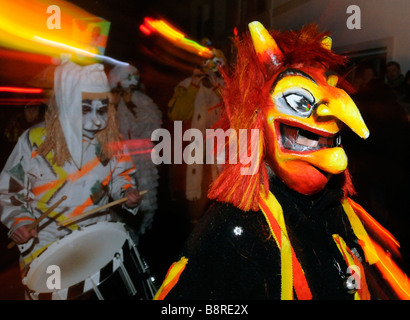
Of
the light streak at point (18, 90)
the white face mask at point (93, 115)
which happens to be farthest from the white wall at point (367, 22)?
the light streak at point (18, 90)

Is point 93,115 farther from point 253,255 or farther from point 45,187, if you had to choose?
point 253,255

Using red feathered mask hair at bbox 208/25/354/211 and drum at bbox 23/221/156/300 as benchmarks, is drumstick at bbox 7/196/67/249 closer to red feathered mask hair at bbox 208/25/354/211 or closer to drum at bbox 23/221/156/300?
drum at bbox 23/221/156/300

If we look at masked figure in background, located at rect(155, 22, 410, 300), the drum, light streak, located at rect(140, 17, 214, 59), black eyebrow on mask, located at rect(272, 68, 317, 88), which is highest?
light streak, located at rect(140, 17, 214, 59)

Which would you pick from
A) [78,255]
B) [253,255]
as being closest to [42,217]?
[78,255]

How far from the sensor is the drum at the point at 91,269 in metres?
1.98

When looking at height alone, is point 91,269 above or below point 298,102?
below

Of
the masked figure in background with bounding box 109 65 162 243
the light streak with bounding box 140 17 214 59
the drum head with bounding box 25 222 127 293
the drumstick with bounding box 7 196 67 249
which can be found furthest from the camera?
the light streak with bounding box 140 17 214 59

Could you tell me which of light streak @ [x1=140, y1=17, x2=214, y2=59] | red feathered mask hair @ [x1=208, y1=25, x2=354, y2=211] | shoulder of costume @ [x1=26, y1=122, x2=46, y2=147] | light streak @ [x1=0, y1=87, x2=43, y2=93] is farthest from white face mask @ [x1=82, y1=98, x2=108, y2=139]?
light streak @ [x1=140, y1=17, x2=214, y2=59]

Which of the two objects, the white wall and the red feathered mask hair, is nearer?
the red feathered mask hair

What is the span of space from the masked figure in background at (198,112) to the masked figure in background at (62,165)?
1.62 m

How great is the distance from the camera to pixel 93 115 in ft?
7.95

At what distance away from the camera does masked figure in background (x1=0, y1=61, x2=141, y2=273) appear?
224 cm

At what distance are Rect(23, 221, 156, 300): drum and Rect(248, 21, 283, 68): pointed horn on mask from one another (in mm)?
1310

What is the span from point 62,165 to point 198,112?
2.00m
